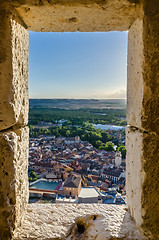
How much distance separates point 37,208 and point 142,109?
119 centimetres

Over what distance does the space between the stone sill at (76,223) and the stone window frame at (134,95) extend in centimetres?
9

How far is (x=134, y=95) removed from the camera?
1.42 metres

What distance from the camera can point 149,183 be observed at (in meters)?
1.25

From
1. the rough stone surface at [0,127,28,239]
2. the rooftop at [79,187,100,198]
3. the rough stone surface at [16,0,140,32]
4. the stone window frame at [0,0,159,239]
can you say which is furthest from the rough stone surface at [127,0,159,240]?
the rooftop at [79,187,100,198]

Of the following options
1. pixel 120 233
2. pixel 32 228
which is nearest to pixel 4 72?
pixel 32 228

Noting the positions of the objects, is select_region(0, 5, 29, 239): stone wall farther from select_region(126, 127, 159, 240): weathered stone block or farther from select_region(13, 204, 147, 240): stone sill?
select_region(126, 127, 159, 240): weathered stone block

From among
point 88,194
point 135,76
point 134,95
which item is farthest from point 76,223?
point 88,194

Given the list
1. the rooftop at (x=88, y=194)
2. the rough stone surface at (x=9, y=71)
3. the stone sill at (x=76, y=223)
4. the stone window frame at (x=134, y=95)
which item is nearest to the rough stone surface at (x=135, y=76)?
the stone window frame at (x=134, y=95)

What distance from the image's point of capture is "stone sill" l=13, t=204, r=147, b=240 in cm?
130

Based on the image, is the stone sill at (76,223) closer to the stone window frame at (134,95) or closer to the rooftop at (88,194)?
the stone window frame at (134,95)

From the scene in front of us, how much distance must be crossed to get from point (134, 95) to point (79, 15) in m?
0.72

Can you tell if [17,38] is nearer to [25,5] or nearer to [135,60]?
[25,5]

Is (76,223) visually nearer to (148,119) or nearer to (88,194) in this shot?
(148,119)

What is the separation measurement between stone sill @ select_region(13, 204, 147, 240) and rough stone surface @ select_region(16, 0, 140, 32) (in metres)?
1.53
